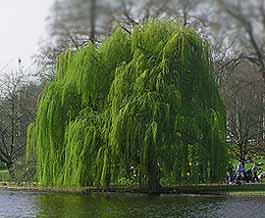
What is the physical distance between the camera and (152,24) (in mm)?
25672

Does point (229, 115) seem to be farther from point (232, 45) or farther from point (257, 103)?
point (232, 45)

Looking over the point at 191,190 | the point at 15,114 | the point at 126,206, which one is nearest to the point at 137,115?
the point at 191,190

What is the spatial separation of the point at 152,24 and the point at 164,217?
36.2ft

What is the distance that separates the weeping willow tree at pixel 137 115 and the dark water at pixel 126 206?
1542mm

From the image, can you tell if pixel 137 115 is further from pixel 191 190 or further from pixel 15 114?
pixel 15 114

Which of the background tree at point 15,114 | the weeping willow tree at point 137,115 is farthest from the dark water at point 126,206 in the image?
the background tree at point 15,114

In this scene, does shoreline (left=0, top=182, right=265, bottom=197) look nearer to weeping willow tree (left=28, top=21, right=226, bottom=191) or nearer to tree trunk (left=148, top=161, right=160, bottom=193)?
tree trunk (left=148, top=161, right=160, bottom=193)

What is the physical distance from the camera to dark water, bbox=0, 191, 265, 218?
56.3 ft

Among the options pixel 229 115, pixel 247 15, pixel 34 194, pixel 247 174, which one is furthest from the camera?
pixel 229 115

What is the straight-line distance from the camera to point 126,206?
19.4 metres

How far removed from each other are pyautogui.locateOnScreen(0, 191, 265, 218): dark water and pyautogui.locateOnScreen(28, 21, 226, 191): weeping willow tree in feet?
5.06

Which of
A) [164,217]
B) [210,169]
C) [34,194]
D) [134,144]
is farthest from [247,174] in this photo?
[164,217]

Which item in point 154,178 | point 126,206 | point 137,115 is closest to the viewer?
point 126,206

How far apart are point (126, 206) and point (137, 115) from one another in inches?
205
